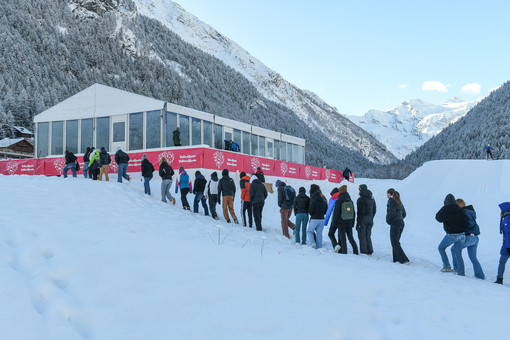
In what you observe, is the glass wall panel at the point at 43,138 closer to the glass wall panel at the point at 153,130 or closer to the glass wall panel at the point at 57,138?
the glass wall panel at the point at 57,138

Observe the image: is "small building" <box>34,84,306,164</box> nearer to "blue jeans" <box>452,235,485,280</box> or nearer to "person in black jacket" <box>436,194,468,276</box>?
"person in black jacket" <box>436,194,468,276</box>

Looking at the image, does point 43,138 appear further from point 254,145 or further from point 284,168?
point 284,168

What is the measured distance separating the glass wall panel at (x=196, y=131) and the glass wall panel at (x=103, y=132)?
4.08m

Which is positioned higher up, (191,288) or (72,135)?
(72,135)

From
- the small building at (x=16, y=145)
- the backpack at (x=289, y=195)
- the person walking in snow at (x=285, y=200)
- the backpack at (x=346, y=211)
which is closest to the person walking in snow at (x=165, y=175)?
the person walking in snow at (x=285, y=200)

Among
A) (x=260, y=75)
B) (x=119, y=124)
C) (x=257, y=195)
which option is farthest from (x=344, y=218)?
(x=260, y=75)

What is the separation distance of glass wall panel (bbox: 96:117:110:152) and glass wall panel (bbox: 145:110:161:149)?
227 cm

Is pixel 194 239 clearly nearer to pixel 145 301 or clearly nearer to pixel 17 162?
pixel 145 301

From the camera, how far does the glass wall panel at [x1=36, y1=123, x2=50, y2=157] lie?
21453 millimetres

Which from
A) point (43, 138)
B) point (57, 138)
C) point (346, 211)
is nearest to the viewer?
point (346, 211)

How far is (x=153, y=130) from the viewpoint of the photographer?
19.0m

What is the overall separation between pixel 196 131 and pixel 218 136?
1726 millimetres

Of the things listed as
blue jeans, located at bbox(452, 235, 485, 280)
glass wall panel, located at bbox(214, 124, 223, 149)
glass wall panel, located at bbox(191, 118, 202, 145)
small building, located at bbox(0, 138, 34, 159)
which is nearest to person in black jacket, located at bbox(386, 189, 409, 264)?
blue jeans, located at bbox(452, 235, 485, 280)

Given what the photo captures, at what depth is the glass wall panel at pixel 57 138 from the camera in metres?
21.1
